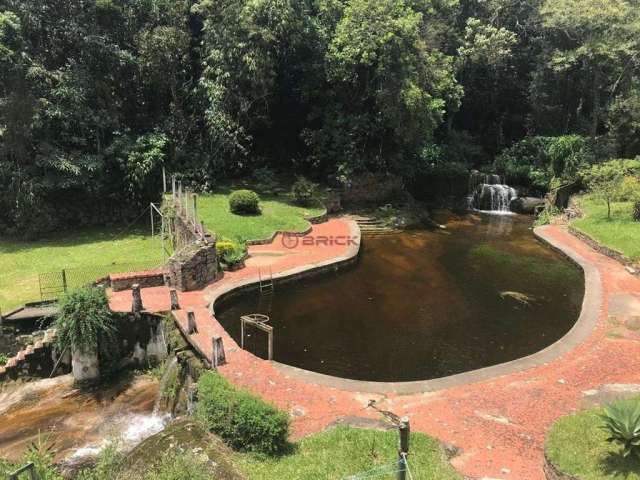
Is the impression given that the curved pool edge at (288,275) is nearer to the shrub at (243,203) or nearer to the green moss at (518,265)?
the shrub at (243,203)

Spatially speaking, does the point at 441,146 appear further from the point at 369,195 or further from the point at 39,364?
the point at 39,364

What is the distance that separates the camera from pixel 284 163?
34531 millimetres

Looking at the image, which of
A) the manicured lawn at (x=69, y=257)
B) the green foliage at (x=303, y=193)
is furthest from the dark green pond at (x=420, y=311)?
the green foliage at (x=303, y=193)

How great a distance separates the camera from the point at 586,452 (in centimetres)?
793

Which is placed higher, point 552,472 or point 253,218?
point 253,218

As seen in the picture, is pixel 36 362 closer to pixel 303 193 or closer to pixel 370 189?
pixel 303 193

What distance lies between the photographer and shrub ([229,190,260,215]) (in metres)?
24.4

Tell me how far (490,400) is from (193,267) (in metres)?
10.0

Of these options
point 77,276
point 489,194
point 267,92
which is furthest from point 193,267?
point 489,194

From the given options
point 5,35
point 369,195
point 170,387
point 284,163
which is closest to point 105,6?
point 5,35

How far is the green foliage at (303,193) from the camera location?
27.5 m

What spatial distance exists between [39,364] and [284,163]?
23719 millimetres

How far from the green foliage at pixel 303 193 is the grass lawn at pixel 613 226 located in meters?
13.7

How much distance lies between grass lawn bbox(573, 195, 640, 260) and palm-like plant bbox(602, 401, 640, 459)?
1423 centimetres
